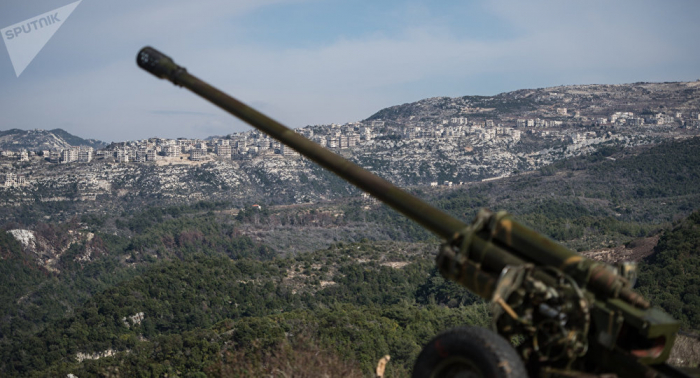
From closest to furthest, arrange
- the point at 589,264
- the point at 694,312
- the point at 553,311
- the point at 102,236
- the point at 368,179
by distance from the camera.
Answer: the point at 553,311
the point at 589,264
the point at 368,179
the point at 694,312
the point at 102,236

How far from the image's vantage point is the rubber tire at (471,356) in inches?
223

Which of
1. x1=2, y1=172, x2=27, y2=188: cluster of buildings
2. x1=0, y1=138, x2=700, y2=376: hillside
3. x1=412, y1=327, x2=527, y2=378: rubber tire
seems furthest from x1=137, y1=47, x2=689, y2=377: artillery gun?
x1=2, y1=172, x2=27, y2=188: cluster of buildings

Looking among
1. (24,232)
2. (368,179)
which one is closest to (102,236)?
(24,232)

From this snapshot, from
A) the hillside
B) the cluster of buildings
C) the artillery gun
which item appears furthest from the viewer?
the cluster of buildings

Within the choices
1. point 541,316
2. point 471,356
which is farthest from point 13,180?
point 541,316

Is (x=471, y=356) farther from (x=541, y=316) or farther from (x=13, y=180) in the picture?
(x=13, y=180)

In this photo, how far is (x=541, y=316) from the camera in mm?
6031

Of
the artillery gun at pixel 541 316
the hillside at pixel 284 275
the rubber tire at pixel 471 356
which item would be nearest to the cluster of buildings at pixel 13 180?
the hillside at pixel 284 275

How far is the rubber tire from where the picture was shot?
18.6 ft

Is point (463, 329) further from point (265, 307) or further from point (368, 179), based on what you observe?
point (265, 307)

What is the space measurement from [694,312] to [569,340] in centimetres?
3401

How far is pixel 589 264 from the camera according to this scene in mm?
6559

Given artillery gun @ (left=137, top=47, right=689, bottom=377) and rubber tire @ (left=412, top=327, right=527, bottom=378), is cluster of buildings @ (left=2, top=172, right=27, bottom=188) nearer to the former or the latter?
artillery gun @ (left=137, top=47, right=689, bottom=377)

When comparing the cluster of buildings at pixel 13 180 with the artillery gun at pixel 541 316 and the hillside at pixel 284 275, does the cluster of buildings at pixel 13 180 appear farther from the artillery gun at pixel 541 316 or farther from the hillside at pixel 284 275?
the artillery gun at pixel 541 316
